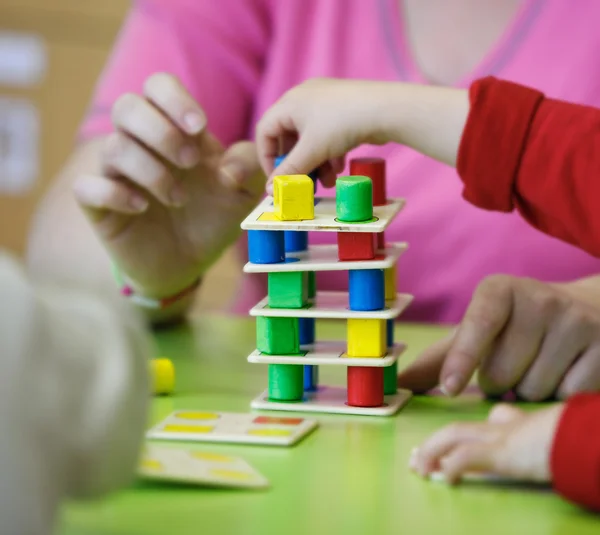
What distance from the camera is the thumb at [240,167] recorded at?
0.96 m

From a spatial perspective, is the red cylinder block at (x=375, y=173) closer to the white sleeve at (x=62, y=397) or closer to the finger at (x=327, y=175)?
the finger at (x=327, y=175)

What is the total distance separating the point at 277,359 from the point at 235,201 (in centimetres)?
31

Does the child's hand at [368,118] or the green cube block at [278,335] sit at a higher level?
the child's hand at [368,118]

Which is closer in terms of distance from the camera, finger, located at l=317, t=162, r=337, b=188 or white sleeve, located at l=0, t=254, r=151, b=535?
white sleeve, located at l=0, t=254, r=151, b=535

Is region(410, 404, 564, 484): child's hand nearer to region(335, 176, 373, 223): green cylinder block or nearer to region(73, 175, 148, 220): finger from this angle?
region(335, 176, 373, 223): green cylinder block

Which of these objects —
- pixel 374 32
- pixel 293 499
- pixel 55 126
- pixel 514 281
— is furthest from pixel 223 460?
pixel 55 126

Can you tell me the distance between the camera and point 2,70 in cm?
299

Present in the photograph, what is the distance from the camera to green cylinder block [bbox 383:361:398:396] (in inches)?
30.1

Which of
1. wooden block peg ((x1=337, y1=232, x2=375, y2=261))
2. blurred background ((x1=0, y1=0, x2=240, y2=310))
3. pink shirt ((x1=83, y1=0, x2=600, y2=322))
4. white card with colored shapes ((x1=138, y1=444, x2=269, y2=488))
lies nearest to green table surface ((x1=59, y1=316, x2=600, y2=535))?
white card with colored shapes ((x1=138, y1=444, x2=269, y2=488))

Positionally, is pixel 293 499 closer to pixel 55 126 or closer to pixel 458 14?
pixel 458 14

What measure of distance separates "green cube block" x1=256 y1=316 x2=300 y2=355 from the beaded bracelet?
1.04 feet

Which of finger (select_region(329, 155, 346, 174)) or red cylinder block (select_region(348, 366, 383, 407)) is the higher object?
finger (select_region(329, 155, 346, 174))

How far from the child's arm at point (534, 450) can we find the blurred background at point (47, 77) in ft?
7.63

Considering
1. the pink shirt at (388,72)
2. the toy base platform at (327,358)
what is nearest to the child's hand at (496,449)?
the toy base platform at (327,358)
